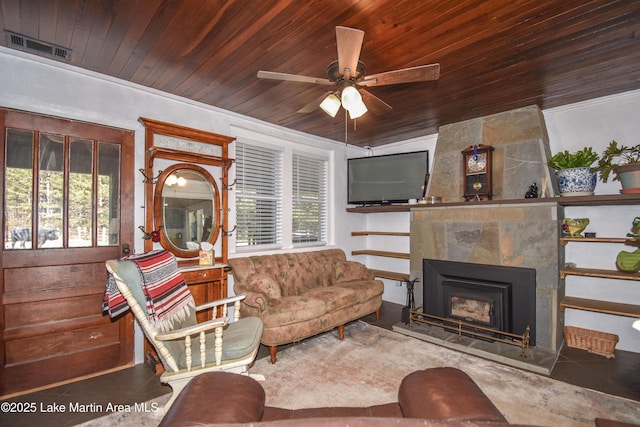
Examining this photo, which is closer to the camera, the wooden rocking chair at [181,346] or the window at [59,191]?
the wooden rocking chair at [181,346]

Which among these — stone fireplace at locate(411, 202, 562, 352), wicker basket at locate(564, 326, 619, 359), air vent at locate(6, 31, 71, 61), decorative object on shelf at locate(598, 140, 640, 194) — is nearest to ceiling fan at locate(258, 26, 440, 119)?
air vent at locate(6, 31, 71, 61)

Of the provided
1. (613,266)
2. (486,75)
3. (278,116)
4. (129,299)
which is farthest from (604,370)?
(278,116)

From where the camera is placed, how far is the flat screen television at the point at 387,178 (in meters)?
4.39

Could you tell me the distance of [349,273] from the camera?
4266mm

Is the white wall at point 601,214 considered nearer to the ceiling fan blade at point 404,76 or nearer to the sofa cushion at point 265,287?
the ceiling fan blade at point 404,76

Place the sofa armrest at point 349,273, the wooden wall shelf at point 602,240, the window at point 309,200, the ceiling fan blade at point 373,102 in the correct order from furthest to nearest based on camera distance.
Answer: the window at point 309,200
the sofa armrest at point 349,273
the wooden wall shelf at point 602,240
the ceiling fan blade at point 373,102

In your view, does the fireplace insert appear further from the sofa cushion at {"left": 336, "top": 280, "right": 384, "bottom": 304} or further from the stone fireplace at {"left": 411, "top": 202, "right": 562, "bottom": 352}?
the sofa cushion at {"left": 336, "top": 280, "right": 384, "bottom": 304}

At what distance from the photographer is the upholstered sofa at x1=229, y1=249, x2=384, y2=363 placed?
9.80 feet

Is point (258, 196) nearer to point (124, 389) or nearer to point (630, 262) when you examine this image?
point (124, 389)

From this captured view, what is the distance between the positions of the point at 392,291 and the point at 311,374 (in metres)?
2.78

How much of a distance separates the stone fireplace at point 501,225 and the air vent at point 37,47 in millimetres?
4033

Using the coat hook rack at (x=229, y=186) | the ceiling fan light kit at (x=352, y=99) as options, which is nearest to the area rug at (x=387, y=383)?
the coat hook rack at (x=229, y=186)

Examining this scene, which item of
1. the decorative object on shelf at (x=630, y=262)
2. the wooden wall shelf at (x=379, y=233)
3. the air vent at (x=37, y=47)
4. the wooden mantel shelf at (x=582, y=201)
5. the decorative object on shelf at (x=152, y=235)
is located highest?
the air vent at (x=37, y=47)

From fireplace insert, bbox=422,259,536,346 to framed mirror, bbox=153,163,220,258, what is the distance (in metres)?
2.86
